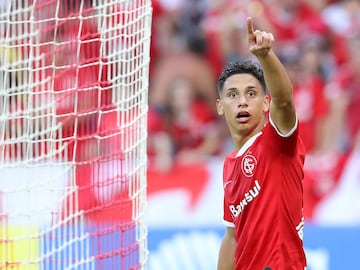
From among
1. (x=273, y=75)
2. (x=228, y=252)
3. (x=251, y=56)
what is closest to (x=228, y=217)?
(x=228, y=252)

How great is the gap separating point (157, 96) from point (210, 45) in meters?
1.00

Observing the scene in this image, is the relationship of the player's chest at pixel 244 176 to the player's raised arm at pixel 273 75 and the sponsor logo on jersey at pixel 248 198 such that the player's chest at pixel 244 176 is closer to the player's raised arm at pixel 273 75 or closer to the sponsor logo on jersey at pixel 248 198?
the sponsor logo on jersey at pixel 248 198

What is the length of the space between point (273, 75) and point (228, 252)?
1356 millimetres

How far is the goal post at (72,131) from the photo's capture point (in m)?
5.56

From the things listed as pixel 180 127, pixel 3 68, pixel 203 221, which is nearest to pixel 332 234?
pixel 203 221

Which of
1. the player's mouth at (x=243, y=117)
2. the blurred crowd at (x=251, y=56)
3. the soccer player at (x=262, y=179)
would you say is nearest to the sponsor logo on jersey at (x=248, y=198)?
the soccer player at (x=262, y=179)

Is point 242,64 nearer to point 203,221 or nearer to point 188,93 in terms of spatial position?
point 203,221

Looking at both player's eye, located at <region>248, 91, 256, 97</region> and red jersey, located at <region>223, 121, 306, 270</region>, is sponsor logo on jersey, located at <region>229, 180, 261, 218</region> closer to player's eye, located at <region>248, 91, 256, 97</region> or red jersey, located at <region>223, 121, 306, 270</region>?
red jersey, located at <region>223, 121, 306, 270</region>

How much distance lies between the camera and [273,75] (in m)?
4.69

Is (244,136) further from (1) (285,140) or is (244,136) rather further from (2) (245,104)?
(1) (285,140)

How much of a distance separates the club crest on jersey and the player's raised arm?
36 cm

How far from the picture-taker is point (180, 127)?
33.1 feet

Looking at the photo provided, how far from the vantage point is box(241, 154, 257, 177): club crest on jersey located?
514 centimetres

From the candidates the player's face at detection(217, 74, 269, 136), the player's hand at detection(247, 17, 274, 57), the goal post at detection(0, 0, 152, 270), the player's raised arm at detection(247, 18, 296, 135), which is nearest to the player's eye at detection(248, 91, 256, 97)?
the player's face at detection(217, 74, 269, 136)
